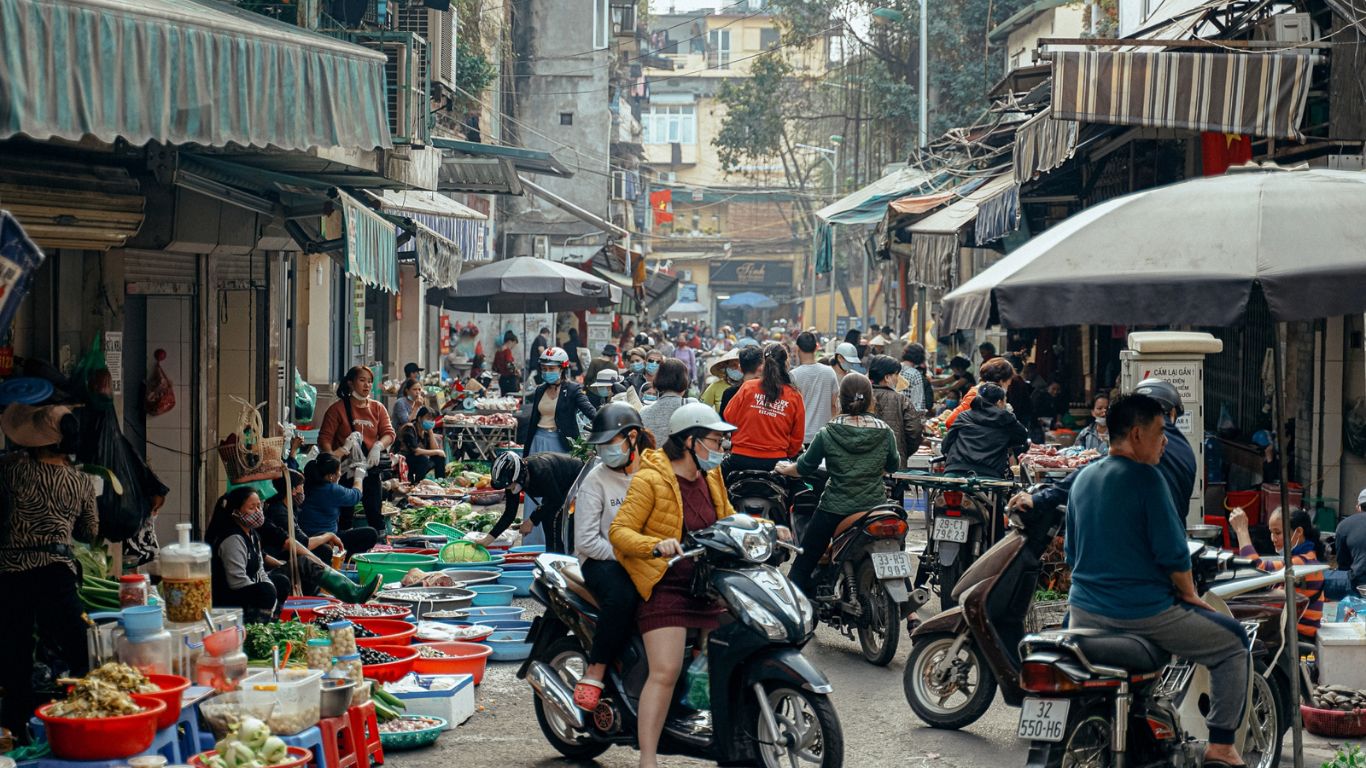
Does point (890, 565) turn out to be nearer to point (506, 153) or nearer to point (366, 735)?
point (366, 735)

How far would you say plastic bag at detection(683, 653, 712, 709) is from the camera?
22.7 ft

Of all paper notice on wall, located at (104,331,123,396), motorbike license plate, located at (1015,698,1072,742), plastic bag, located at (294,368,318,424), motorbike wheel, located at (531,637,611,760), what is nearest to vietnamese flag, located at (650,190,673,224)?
plastic bag, located at (294,368,318,424)

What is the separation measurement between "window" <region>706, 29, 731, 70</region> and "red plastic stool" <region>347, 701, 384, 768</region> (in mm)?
84336

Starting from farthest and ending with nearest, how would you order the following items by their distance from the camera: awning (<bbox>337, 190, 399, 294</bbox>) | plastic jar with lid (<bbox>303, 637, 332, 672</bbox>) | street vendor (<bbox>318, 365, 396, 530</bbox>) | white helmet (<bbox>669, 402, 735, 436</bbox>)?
street vendor (<bbox>318, 365, 396, 530</bbox>)
awning (<bbox>337, 190, 399, 294</bbox>)
plastic jar with lid (<bbox>303, 637, 332, 672</bbox>)
white helmet (<bbox>669, 402, 735, 436</bbox>)

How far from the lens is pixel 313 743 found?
6621mm

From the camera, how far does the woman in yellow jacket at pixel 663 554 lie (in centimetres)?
673

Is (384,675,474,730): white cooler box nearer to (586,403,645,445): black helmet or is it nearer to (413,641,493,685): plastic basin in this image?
(413,641,493,685): plastic basin

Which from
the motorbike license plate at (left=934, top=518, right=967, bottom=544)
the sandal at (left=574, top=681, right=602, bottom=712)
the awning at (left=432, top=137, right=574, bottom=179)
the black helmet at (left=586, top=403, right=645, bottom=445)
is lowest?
the sandal at (left=574, top=681, right=602, bottom=712)

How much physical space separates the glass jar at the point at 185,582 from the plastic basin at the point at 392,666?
1168mm

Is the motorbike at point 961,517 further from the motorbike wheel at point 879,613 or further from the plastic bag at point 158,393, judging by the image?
the plastic bag at point 158,393

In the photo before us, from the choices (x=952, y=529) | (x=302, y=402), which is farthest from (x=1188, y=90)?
(x=302, y=402)

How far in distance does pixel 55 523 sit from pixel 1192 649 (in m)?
4.99

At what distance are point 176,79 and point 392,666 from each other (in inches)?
144

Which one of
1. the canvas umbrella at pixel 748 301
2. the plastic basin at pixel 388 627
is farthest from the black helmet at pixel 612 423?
the canvas umbrella at pixel 748 301
